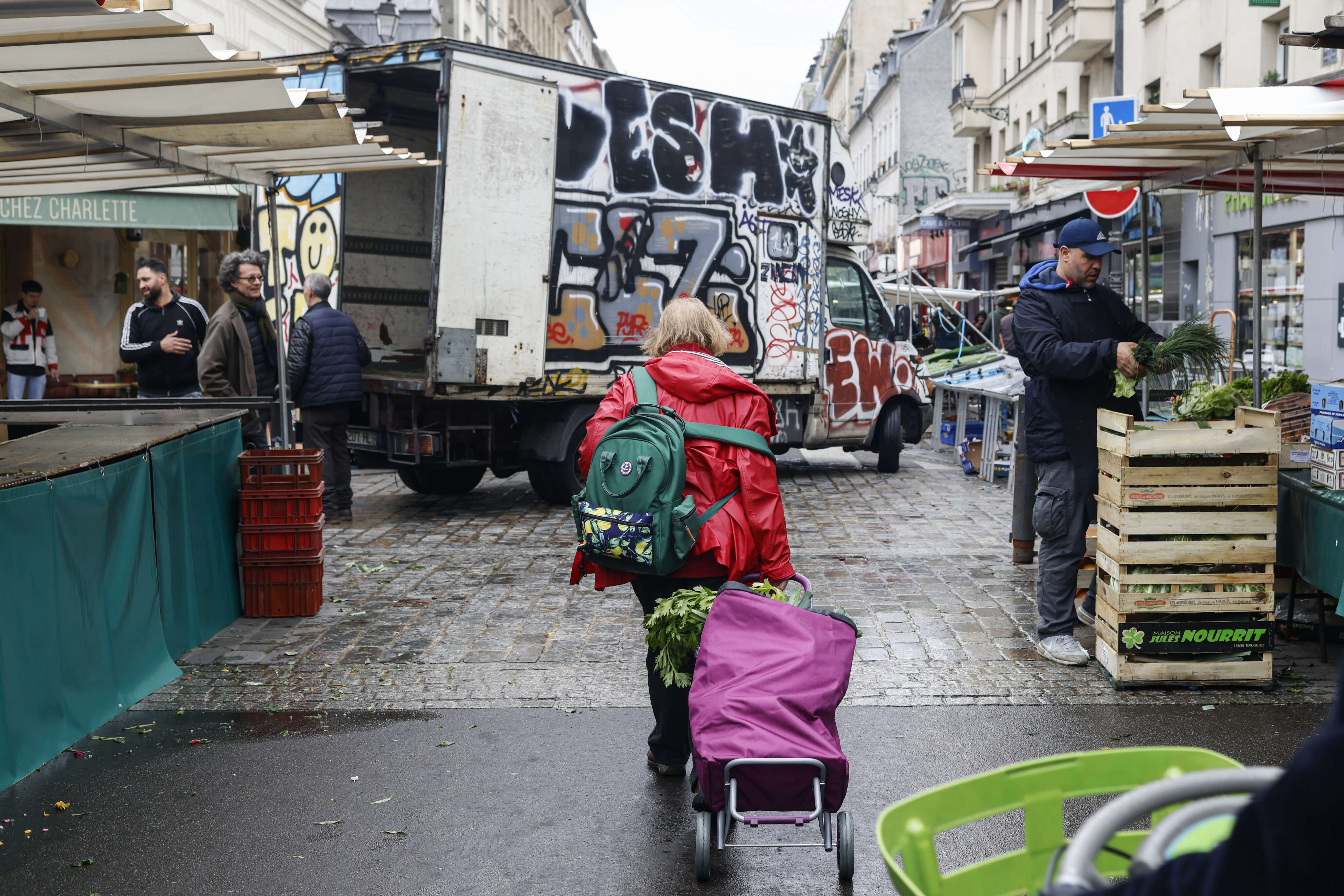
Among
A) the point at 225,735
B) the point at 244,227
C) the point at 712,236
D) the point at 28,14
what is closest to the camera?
the point at 28,14

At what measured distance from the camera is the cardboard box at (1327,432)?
17.6ft

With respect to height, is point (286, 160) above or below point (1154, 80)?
below

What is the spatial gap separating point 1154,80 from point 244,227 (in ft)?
51.6

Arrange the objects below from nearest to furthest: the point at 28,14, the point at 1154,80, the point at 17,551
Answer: the point at 28,14, the point at 17,551, the point at 1154,80

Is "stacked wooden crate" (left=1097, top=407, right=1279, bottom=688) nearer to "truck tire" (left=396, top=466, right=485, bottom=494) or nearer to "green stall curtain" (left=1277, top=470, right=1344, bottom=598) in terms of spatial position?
"green stall curtain" (left=1277, top=470, right=1344, bottom=598)

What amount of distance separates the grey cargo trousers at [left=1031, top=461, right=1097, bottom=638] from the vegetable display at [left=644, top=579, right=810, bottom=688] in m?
2.55

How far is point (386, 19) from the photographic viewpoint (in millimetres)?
26750

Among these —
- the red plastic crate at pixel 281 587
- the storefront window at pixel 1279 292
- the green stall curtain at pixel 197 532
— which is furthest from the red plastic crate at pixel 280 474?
the storefront window at pixel 1279 292

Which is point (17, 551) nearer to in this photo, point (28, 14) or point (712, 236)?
point (28, 14)

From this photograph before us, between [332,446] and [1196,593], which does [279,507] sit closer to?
[332,446]

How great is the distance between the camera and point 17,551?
463cm

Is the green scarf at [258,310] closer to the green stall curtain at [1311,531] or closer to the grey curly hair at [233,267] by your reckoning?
the grey curly hair at [233,267]

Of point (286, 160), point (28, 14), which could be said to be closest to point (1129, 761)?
point (28, 14)

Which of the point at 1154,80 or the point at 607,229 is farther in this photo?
the point at 1154,80
